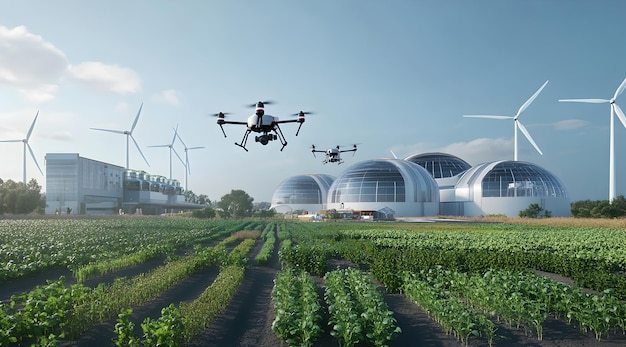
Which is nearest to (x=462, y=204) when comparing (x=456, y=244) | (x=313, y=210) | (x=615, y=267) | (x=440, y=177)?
(x=440, y=177)

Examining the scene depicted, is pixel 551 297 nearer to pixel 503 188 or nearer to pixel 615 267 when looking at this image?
pixel 615 267

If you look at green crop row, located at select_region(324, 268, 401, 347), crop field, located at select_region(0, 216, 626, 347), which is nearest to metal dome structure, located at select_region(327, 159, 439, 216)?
crop field, located at select_region(0, 216, 626, 347)

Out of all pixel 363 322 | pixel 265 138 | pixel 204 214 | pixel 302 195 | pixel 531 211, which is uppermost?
pixel 265 138

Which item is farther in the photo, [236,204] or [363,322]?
[236,204]

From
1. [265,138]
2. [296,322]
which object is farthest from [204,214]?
[296,322]

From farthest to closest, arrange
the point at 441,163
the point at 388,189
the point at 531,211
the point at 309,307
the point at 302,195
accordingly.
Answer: the point at 302,195 < the point at 441,163 < the point at 388,189 < the point at 531,211 < the point at 309,307

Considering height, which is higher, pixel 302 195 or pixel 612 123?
pixel 612 123

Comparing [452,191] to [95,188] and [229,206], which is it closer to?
[229,206]

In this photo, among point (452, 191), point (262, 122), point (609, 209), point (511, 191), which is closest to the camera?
point (262, 122)
